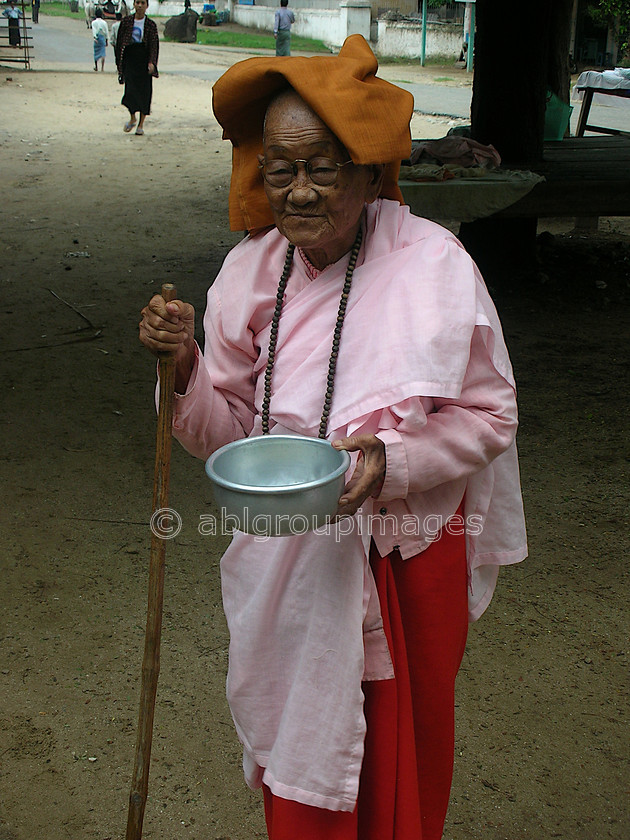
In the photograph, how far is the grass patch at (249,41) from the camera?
26250 millimetres

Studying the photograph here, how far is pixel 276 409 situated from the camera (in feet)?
5.57

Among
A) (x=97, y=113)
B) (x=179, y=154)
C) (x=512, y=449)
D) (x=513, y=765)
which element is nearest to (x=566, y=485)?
(x=513, y=765)

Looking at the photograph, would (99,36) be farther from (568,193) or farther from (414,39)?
(568,193)

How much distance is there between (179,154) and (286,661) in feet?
35.9

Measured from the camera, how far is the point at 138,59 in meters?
12.6

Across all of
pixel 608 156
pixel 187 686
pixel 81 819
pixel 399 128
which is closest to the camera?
pixel 399 128

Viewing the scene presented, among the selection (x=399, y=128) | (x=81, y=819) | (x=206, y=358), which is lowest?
(x=81, y=819)

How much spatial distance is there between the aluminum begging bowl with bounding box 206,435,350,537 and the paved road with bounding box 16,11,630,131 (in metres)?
12.6

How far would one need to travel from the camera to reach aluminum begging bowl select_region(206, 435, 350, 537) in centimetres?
136

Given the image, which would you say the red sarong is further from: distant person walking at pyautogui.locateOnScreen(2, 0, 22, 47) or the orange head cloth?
distant person walking at pyautogui.locateOnScreen(2, 0, 22, 47)

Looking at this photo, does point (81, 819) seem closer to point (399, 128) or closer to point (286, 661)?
point (286, 661)

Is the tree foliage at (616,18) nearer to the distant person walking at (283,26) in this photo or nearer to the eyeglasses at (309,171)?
the distant person walking at (283,26)

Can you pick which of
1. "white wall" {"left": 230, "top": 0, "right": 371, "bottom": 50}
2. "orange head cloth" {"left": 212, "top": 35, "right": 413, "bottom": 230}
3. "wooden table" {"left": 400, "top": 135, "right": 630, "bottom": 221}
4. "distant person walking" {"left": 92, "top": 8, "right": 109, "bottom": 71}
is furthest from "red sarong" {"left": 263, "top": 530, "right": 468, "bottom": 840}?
"white wall" {"left": 230, "top": 0, "right": 371, "bottom": 50}

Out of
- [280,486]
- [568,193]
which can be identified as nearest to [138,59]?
[568,193]
